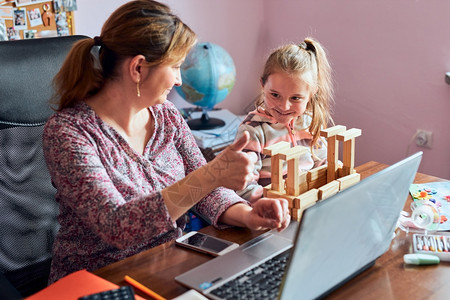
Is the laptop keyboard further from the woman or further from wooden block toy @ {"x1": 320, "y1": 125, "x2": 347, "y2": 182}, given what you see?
wooden block toy @ {"x1": 320, "y1": 125, "x2": 347, "y2": 182}

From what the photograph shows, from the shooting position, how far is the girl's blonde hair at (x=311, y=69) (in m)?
1.54

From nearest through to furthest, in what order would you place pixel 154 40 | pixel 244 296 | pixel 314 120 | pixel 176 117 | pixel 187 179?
pixel 244 296
pixel 187 179
pixel 154 40
pixel 176 117
pixel 314 120

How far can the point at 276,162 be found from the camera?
115 centimetres

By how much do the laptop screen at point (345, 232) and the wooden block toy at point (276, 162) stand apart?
267 millimetres

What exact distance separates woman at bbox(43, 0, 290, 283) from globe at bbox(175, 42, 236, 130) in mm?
1138

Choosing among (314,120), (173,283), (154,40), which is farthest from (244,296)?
(314,120)

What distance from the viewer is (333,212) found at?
781 mm

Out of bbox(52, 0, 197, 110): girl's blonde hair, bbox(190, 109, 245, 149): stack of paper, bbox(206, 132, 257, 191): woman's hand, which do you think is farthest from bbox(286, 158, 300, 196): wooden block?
bbox(190, 109, 245, 149): stack of paper

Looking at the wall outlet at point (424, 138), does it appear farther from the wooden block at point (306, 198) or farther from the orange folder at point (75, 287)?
the orange folder at point (75, 287)

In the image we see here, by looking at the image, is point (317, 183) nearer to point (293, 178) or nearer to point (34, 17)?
point (293, 178)

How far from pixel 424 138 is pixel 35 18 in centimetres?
186

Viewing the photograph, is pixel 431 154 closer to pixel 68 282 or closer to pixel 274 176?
pixel 274 176

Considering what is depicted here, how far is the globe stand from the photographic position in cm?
255

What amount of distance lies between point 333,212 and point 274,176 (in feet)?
1.30
